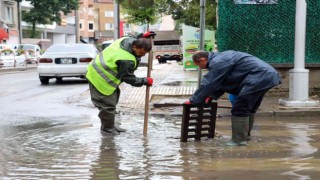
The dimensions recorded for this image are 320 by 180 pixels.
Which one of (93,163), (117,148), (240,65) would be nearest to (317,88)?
(240,65)

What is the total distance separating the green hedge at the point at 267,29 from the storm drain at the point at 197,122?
4.11m

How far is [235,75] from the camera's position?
6246 millimetres

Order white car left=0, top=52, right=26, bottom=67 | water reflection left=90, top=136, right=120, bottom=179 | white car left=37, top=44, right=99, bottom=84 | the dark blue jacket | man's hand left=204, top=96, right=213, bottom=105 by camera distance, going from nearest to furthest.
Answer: water reflection left=90, top=136, right=120, bottom=179 < the dark blue jacket < man's hand left=204, top=96, right=213, bottom=105 < white car left=37, top=44, right=99, bottom=84 < white car left=0, top=52, right=26, bottom=67

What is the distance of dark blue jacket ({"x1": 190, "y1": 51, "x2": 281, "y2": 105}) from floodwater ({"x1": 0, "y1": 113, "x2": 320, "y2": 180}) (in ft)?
2.40

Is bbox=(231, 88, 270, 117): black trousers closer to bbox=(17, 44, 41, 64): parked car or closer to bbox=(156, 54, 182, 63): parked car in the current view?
bbox=(17, 44, 41, 64): parked car

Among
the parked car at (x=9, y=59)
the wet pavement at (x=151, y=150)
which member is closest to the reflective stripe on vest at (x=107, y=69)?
the wet pavement at (x=151, y=150)

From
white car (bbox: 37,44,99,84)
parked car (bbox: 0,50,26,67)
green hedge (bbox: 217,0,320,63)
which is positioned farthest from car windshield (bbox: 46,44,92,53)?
parked car (bbox: 0,50,26,67)

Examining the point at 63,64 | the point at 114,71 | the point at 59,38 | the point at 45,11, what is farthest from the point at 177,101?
the point at 59,38

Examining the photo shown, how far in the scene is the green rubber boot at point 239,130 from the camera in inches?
250

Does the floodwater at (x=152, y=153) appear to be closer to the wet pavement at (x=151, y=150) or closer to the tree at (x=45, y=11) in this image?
the wet pavement at (x=151, y=150)

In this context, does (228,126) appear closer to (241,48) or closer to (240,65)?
(240,65)

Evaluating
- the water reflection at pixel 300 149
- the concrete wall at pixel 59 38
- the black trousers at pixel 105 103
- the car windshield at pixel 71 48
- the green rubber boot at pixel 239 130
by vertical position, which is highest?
the concrete wall at pixel 59 38

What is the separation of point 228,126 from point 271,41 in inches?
135

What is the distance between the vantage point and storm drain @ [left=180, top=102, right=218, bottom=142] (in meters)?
6.52
